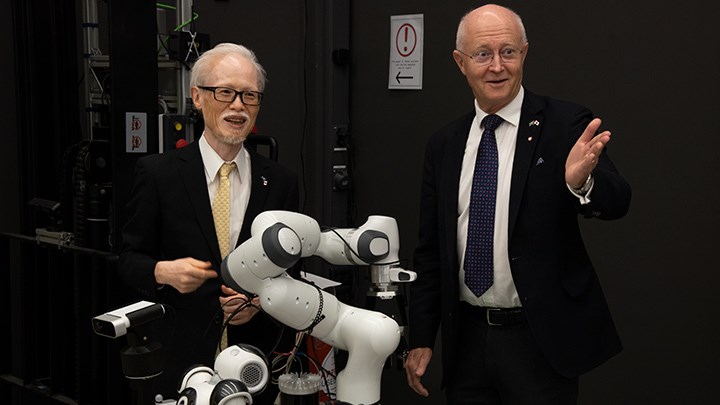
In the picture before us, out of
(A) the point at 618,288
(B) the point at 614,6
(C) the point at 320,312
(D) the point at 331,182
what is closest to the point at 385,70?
(D) the point at 331,182

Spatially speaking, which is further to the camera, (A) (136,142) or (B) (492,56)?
(A) (136,142)

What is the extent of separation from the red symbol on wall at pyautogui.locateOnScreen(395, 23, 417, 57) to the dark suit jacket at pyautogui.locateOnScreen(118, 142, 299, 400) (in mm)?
2092

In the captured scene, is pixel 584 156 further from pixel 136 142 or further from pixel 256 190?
pixel 136 142

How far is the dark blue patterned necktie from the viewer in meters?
2.10

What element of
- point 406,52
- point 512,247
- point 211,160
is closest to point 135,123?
point 211,160

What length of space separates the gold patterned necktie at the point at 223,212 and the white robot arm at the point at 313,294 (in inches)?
18.8

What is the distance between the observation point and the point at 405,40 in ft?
13.1

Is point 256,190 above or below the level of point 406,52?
below

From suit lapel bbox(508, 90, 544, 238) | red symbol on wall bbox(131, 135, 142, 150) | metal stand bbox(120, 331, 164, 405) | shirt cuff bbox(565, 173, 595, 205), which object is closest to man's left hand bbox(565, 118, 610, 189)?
shirt cuff bbox(565, 173, 595, 205)

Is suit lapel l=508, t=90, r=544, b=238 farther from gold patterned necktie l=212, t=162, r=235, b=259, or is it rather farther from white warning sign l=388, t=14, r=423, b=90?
white warning sign l=388, t=14, r=423, b=90

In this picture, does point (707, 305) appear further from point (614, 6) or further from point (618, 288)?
point (614, 6)

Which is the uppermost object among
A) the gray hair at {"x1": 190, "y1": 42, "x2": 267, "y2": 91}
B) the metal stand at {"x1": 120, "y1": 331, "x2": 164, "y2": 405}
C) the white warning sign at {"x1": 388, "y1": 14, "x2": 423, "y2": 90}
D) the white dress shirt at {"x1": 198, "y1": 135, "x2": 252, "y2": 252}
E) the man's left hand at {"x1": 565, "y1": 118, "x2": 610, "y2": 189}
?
the white warning sign at {"x1": 388, "y1": 14, "x2": 423, "y2": 90}

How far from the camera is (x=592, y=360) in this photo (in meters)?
2.05

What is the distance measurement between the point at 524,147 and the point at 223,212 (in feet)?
2.63
